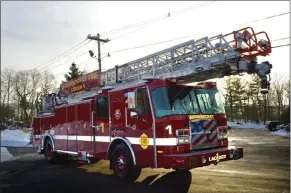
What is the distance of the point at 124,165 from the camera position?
8.20m

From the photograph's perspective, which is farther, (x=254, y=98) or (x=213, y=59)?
(x=254, y=98)

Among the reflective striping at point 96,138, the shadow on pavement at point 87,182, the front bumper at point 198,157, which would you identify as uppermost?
the reflective striping at point 96,138

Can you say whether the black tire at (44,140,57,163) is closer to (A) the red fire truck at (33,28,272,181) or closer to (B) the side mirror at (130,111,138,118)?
(A) the red fire truck at (33,28,272,181)

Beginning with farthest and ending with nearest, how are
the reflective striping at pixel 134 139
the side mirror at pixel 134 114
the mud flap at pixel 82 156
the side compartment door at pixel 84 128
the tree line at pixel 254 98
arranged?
the tree line at pixel 254 98 → the mud flap at pixel 82 156 → the side compartment door at pixel 84 128 → the side mirror at pixel 134 114 → the reflective striping at pixel 134 139

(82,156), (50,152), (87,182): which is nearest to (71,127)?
(82,156)

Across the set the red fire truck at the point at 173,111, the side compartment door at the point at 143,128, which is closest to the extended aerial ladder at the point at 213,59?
the red fire truck at the point at 173,111

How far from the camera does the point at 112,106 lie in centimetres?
895

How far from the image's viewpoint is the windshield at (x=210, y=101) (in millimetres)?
8144

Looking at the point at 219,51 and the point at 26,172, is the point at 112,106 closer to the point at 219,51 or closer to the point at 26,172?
the point at 219,51

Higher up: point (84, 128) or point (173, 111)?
point (173, 111)

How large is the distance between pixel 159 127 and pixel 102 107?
106 inches

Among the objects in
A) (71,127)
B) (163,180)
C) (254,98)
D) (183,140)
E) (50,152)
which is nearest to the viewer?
(183,140)

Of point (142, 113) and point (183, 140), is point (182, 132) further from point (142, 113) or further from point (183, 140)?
point (142, 113)

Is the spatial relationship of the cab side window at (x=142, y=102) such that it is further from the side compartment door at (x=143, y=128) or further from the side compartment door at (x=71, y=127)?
the side compartment door at (x=71, y=127)
